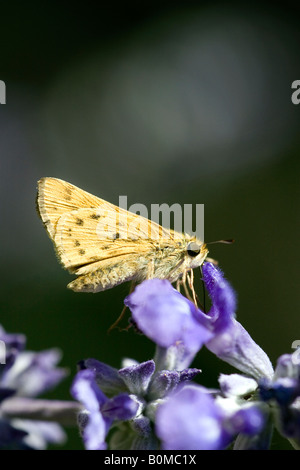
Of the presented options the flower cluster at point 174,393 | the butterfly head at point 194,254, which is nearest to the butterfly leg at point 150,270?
the butterfly head at point 194,254

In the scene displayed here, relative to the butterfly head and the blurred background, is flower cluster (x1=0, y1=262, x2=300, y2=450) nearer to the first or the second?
the butterfly head

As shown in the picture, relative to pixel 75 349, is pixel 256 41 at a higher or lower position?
higher

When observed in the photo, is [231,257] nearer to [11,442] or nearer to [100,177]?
[100,177]

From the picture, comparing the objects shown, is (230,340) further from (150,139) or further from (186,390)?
(150,139)

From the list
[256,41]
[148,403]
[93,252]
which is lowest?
[148,403]

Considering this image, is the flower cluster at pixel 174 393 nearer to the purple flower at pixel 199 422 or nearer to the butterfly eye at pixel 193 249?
the purple flower at pixel 199 422

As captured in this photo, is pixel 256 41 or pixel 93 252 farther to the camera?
pixel 256 41
